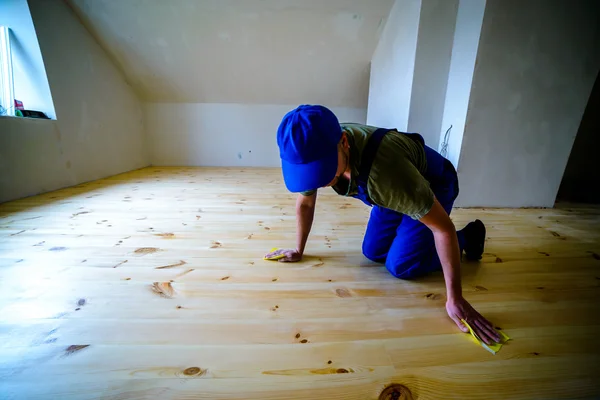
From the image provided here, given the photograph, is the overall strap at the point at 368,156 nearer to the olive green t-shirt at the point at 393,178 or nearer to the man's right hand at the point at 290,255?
the olive green t-shirt at the point at 393,178

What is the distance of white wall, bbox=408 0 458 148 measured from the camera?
2.19 metres

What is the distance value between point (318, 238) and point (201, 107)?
3348 mm

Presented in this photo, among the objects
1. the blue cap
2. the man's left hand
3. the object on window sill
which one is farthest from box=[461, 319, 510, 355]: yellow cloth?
the object on window sill

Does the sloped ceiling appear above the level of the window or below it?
above

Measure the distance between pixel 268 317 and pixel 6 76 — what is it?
10.3ft

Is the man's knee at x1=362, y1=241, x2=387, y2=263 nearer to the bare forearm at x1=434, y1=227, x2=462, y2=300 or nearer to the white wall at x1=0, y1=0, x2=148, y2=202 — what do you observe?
the bare forearm at x1=434, y1=227, x2=462, y2=300

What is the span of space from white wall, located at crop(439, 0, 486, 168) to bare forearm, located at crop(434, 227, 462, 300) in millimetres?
1550

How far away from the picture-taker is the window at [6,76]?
7.30 ft

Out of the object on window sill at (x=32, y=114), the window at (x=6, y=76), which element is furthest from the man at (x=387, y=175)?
the window at (x=6, y=76)

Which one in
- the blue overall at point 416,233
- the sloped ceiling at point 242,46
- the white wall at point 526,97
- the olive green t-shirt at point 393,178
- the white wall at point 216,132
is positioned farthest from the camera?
the white wall at point 216,132

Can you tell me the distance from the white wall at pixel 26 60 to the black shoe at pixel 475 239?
11.2 feet

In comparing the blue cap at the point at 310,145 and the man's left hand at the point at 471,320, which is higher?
the blue cap at the point at 310,145

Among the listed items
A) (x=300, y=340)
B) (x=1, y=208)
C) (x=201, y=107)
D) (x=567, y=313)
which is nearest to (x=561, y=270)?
(x=567, y=313)

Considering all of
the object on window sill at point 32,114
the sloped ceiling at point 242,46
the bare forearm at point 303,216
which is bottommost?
the bare forearm at point 303,216
